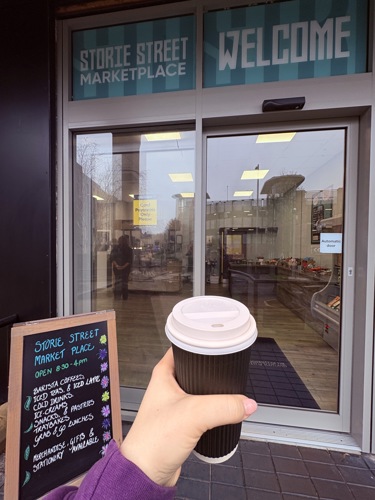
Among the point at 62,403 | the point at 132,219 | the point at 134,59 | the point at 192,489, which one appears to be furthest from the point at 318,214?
the point at 62,403

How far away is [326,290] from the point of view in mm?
2619

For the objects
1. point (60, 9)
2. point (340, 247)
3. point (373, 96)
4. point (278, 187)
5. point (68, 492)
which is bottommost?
point (68, 492)

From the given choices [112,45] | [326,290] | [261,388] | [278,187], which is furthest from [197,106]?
[261,388]

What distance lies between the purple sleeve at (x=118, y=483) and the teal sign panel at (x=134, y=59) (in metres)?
2.54

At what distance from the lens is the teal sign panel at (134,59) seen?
7.45 ft

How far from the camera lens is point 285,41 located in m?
2.12

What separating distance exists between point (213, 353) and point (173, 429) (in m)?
0.21

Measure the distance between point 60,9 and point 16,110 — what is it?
99 cm

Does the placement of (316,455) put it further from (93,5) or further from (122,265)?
(93,5)

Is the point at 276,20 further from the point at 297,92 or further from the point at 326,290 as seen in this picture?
the point at 326,290

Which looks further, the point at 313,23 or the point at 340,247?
Answer: the point at 340,247

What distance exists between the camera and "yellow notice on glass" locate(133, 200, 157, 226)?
266 cm

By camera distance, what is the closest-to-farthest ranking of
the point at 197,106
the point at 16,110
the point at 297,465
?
1. the point at 297,465
2. the point at 197,106
3. the point at 16,110

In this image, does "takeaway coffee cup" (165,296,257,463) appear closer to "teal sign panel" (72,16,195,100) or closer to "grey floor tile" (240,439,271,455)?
"grey floor tile" (240,439,271,455)
